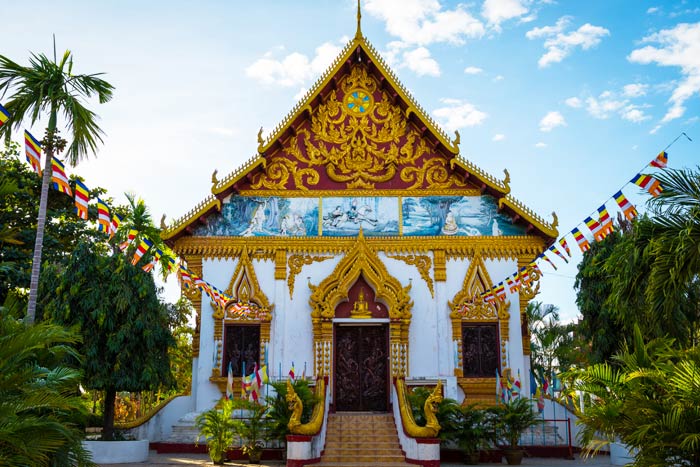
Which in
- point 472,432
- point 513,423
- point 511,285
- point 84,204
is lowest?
point 472,432

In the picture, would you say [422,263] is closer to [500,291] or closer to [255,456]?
[500,291]

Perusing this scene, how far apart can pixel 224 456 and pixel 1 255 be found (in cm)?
1270

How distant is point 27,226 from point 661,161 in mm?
19987

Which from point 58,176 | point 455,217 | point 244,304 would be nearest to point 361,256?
point 455,217

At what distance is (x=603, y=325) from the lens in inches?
685

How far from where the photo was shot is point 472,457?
13.2 m

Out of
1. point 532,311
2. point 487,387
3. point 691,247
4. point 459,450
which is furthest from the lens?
point 532,311

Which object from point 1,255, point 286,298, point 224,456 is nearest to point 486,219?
point 286,298

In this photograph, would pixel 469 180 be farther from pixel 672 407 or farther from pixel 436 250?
pixel 672 407

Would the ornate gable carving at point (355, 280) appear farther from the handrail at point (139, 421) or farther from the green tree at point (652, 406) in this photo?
the green tree at point (652, 406)

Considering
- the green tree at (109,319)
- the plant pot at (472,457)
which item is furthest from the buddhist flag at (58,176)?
the plant pot at (472,457)

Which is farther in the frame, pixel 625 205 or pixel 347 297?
pixel 347 297

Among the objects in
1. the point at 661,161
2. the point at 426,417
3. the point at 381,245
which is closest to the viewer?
the point at 661,161

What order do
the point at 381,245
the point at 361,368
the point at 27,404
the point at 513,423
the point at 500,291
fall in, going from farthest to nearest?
1. the point at 381,245
2. the point at 361,368
3. the point at 500,291
4. the point at 513,423
5. the point at 27,404
